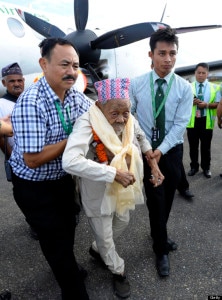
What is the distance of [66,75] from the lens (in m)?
1.48

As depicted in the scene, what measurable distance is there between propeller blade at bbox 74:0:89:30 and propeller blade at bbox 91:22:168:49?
712 mm

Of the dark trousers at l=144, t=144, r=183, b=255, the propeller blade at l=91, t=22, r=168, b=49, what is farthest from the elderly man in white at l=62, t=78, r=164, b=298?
the propeller blade at l=91, t=22, r=168, b=49

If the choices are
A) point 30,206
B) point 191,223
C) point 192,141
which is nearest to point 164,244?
point 191,223

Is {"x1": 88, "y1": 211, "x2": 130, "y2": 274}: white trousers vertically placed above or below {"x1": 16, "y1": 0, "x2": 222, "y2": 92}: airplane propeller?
below

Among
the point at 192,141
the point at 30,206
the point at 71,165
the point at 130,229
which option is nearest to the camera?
the point at 71,165

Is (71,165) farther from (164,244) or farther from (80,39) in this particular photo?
(80,39)

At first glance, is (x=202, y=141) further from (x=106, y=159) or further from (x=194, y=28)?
(x=194, y=28)

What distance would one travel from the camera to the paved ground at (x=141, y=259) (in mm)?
1985

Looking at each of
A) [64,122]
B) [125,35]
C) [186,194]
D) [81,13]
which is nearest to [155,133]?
[64,122]

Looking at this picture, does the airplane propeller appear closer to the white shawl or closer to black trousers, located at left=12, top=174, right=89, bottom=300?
the white shawl

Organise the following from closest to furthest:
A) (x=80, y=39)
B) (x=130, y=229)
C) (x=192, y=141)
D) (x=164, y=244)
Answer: (x=164, y=244), (x=130, y=229), (x=192, y=141), (x=80, y=39)

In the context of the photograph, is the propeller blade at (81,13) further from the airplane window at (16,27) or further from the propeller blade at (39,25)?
the airplane window at (16,27)

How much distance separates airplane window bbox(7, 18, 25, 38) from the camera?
5.93 meters

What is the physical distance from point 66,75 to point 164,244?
1639 mm
